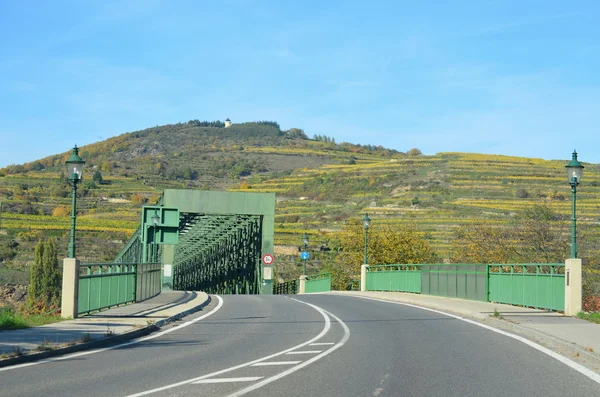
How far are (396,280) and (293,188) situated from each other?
91.4 meters

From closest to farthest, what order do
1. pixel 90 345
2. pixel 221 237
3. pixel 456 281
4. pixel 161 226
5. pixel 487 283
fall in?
pixel 90 345 → pixel 487 283 → pixel 161 226 → pixel 456 281 → pixel 221 237

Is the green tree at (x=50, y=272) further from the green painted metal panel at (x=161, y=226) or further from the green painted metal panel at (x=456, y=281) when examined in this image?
the green painted metal panel at (x=456, y=281)

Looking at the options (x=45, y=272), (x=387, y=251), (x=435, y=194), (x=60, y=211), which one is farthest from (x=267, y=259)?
(x=60, y=211)

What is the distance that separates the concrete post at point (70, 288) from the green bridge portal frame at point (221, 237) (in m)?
10.5

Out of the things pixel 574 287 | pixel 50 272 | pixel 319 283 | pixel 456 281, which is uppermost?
pixel 574 287

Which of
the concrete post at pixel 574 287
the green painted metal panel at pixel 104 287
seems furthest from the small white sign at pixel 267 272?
the concrete post at pixel 574 287

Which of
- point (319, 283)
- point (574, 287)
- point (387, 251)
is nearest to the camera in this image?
point (574, 287)

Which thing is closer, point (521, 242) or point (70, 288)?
point (70, 288)

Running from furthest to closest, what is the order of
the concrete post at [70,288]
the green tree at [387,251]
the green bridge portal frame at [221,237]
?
the green tree at [387,251], the green bridge portal frame at [221,237], the concrete post at [70,288]

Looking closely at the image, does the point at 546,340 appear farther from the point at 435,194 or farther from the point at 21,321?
the point at 435,194

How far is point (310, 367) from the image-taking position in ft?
36.0

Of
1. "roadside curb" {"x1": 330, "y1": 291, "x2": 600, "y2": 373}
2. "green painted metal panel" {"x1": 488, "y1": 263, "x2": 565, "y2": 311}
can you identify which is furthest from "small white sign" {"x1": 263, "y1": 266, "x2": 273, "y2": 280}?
"roadside curb" {"x1": 330, "y1": 291, "x2": 600, "y2": 373}

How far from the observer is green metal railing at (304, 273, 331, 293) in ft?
165

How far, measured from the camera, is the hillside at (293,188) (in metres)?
88.6
